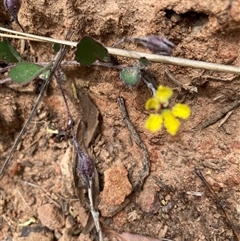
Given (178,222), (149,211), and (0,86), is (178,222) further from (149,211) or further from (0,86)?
(0,86)

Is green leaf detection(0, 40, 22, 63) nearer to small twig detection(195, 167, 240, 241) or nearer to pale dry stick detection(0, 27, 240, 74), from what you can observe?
pale dry stick detection(0, 27, 240, 74)

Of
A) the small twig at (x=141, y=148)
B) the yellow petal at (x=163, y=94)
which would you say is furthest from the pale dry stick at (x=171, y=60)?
the small twig at (x=141, y=148)

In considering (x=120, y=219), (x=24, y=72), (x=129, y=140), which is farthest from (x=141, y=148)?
(x=24, y=72)

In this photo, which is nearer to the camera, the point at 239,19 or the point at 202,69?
the point at 239,19

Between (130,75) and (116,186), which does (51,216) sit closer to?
(116,186)

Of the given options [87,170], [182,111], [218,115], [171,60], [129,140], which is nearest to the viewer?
[182,111]

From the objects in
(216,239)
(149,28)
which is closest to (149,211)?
(216,239)
